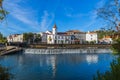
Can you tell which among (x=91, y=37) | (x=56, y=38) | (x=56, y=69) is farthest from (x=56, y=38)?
(x=56, y=69)

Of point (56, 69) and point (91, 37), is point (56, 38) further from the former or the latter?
point (56, 69)

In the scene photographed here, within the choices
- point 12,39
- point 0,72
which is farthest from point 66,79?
point 12,39

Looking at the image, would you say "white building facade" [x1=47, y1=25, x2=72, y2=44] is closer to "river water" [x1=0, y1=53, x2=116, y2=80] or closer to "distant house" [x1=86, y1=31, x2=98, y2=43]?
"distant house" [x1=86, y1=31, x2=98, y2=43]

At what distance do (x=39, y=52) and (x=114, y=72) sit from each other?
76799mm

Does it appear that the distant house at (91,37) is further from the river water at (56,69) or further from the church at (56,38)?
the river water at (56,69)

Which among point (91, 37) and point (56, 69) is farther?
A: point (91, 37)

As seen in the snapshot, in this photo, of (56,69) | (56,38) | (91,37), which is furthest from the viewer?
(91,37)

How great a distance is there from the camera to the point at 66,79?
26469 mm

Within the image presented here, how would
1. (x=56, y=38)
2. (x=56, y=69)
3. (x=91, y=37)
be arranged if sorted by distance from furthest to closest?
(x=91, y=37), (x=56, y=38), (x=56, y=69)

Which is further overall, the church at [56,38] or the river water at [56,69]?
the church at [56,38]

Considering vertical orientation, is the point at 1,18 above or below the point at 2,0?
below

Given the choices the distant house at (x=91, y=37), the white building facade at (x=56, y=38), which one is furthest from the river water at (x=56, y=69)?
the distant house at (x=91, y=37)

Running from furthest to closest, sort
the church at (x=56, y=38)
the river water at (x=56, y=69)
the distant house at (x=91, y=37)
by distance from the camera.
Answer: the distant house at (x=91, y=37)
the church at (x=56, y=38)
the river water at (x=56, y=69)

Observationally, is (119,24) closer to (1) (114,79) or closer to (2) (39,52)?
(1) (114,79)
